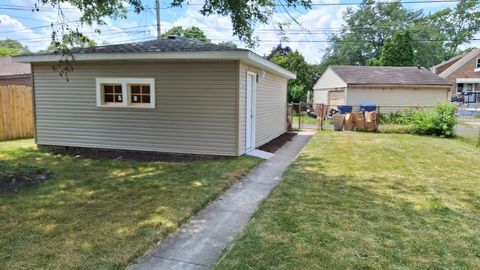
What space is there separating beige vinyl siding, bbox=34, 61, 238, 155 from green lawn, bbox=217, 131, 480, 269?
227 centimetres

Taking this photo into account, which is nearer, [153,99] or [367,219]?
[367,219]

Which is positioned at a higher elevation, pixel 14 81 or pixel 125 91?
pixel 14 81

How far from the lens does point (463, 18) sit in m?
46.8

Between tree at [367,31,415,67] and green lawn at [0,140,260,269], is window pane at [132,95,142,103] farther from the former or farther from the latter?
tree at [367,31,415,67]

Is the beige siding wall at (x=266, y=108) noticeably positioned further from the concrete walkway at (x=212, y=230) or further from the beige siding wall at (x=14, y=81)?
the beige siding wall at (x=14, y=81)

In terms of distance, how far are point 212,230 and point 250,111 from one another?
5.34m

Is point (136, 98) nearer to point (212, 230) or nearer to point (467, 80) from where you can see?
point (212, 230)

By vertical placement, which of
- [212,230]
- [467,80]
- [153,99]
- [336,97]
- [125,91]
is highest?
[467,80]

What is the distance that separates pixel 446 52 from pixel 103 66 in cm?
5276

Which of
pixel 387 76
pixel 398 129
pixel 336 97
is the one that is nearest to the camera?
pixel 398 129

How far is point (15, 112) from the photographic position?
39.1 ft

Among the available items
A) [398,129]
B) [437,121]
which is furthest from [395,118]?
[437,121]

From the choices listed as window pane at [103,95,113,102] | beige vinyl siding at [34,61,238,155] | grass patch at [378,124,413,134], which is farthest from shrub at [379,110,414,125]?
window pane at [103,95,113,102]

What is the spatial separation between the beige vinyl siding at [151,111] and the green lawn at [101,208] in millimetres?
977
